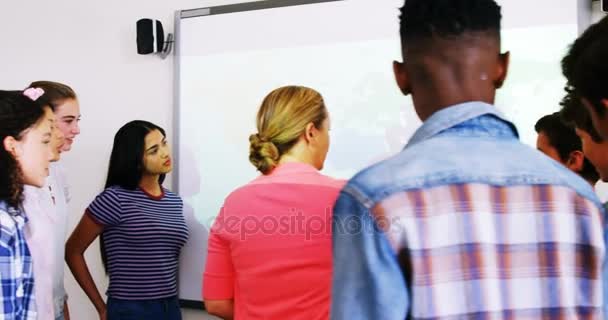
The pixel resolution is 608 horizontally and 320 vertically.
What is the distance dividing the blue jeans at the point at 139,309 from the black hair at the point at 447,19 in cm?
197

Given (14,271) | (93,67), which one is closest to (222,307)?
(14,271)

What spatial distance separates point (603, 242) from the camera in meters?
0.86

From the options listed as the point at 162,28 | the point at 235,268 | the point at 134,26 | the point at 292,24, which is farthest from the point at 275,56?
the point at 235,268

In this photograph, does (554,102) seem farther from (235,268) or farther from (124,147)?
(124,147)

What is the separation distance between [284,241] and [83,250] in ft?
4.86

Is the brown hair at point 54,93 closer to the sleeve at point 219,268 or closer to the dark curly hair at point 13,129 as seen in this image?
the dark curly hair at point 13,129

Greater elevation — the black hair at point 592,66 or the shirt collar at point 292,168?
the black hair at point 592,66

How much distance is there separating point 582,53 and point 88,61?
2.61 m

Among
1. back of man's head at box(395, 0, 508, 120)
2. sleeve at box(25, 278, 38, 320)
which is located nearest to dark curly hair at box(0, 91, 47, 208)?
sleeve at box(25, 278, 38, 320)

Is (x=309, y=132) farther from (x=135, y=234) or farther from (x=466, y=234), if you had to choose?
(x=135, y=234)

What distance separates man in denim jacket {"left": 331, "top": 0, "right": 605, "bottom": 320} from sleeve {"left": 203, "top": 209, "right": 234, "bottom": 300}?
2.52 feet

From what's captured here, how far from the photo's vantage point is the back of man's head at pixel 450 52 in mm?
858

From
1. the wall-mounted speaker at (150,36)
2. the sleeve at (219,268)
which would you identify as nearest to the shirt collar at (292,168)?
the sleeve at (219,268)

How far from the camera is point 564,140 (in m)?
1.88
